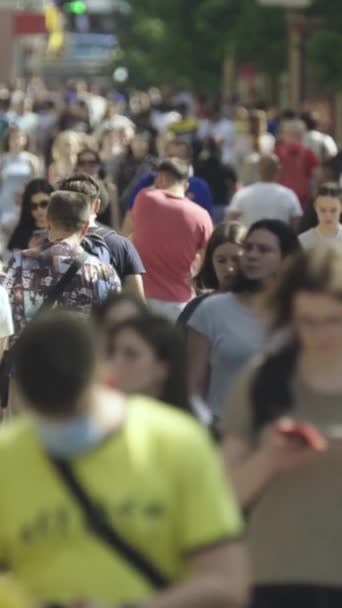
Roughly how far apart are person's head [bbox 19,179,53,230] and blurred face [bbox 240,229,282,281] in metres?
4.70

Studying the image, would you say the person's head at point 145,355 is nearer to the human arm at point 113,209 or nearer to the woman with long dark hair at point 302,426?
the woman with long dark hair at point 302,426

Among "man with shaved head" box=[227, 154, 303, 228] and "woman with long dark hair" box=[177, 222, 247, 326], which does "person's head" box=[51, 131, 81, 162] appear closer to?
"man with shaved head" box=[227, 154, 303, 228]

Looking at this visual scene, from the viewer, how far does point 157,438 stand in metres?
4.29

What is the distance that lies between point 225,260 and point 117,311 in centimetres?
390

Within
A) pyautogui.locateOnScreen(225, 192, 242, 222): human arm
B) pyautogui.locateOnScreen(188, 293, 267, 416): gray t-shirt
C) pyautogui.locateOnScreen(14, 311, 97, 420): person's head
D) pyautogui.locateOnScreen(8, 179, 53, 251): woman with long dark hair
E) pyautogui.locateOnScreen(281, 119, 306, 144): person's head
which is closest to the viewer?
pyautogui.locateOnScreen(14, 311, 97, 420): person's head

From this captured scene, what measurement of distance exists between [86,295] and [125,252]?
1210 mm

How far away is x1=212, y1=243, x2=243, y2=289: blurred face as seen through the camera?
933 centimetres

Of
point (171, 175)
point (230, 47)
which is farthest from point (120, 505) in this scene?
point (230, 47)

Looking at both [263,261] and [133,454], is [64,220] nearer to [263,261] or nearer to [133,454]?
[263,261]

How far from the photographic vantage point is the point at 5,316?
9312 mm

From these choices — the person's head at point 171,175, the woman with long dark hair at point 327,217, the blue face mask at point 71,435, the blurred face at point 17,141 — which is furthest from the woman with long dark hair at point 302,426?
the blurred face at point 17,141

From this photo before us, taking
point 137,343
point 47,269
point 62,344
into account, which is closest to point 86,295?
point 47,269

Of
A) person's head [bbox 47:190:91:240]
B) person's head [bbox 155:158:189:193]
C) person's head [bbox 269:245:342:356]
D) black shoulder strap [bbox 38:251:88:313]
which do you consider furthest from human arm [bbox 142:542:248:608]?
person's head [bbox 155:158:189:193]

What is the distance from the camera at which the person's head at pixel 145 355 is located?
5.22m
